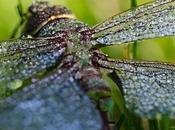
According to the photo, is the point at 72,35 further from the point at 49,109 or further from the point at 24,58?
the point at 49,109

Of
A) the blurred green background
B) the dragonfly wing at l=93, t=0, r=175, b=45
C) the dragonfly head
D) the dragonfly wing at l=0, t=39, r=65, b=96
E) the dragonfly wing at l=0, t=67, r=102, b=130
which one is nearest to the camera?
the dragonfly wing at l=0, t=67, r=102, b=130

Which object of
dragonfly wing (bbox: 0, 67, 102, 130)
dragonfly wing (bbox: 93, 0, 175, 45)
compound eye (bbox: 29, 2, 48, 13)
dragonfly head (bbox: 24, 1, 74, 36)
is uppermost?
compound eye (bbox: 29, 2, 48, 13)

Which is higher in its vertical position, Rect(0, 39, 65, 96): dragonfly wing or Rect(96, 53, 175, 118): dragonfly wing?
Rect(0, 39, 65, 96): dragonfly wing

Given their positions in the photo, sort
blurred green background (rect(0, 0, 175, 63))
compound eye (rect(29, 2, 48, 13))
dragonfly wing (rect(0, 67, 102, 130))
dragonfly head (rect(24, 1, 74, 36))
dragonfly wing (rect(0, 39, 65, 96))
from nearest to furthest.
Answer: dragonfly wing (rect(0, 67, 102, 130)), dragonfly wing (rect(0, 39, 65, 96)), dragonfly head (rect(24, 1, 74, 36)), compound eye (rect(29, 2, 48, 13)), blurred green background (rect(0, 0, 175, 63))

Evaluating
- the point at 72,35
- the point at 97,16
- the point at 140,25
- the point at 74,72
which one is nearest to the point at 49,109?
the point at 74,72

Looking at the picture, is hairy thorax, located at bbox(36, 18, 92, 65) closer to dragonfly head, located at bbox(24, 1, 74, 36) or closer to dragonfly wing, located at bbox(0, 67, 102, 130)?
dragonfly head, located at bbox(24, 1, 74, 36)

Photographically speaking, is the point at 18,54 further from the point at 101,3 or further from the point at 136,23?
the point at 101,3

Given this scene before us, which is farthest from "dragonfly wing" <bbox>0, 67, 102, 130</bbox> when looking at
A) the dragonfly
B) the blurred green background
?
the blurred green background
